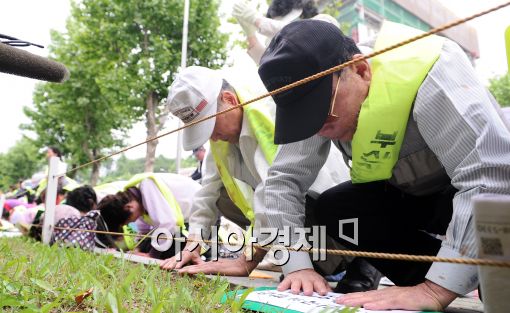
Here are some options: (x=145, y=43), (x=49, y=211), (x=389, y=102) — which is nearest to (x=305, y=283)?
(x=389, y=102)

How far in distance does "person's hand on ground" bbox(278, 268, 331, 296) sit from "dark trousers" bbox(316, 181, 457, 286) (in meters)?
0.26

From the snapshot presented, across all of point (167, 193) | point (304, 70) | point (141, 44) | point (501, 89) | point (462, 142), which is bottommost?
point (167, 193)

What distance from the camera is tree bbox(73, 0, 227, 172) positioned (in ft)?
34.4

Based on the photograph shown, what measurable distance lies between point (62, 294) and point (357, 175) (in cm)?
97

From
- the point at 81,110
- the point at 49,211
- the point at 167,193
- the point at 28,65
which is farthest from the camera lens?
the point at 81,110

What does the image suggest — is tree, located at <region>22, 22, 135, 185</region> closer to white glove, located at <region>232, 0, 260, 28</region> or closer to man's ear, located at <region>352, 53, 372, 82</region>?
white glove, located at <region>232, 0, 260, 28</region>

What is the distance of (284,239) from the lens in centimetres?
166

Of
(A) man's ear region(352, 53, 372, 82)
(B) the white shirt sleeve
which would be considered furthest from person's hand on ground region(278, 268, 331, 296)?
(A) man's ear region(352, 53, 372, 82)

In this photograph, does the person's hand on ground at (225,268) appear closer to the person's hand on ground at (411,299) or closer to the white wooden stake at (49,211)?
the person's hand on ground at (411,299)

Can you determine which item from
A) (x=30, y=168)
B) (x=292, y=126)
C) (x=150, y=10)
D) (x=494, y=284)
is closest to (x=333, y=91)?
(x=292, y=126)

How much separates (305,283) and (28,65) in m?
1.02

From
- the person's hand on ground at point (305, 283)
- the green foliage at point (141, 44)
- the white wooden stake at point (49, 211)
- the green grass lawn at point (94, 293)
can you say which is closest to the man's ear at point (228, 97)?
the green grass lawn at point (94, 293)

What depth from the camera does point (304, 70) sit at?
4.54 ft

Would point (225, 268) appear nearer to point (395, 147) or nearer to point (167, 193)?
point (395, 147)
